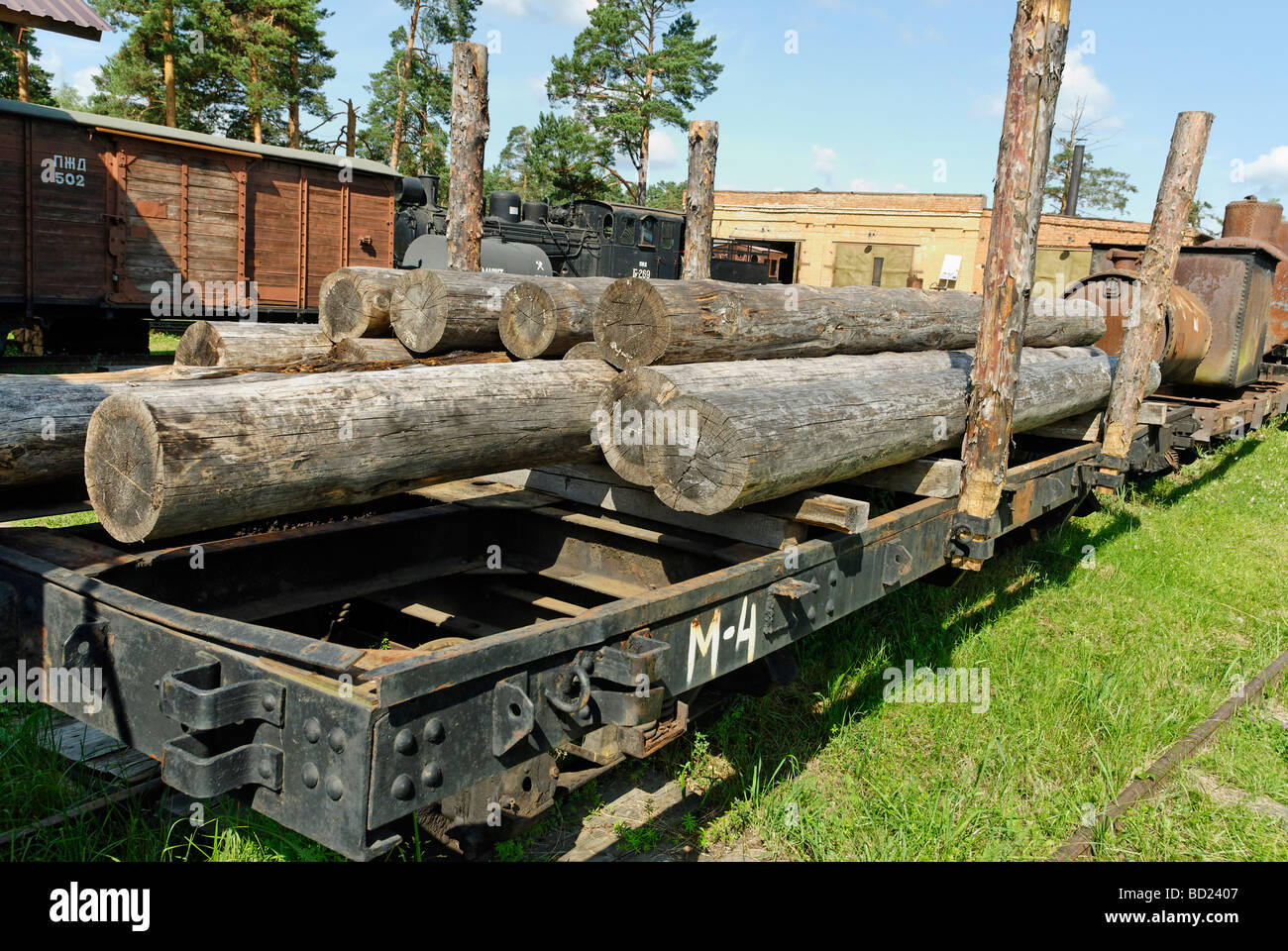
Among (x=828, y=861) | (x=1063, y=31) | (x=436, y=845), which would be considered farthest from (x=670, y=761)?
(x=1063, y=31)

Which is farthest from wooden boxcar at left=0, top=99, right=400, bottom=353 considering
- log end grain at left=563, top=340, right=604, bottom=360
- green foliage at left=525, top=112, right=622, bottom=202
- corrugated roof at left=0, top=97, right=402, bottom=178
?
green foliage at left=525, top=112, right=622, bottom=202

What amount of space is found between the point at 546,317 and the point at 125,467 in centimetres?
204

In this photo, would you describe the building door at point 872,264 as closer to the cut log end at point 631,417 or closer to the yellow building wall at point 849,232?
the yellow building wall at point 849,232

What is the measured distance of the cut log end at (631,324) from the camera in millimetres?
3711

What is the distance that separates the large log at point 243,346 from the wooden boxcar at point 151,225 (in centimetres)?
1000

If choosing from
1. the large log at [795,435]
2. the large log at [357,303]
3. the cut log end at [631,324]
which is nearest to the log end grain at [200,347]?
the large log at [357,303]

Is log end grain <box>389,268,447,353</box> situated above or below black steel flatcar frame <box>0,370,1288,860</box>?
above

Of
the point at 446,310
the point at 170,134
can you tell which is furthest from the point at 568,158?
the point at 446,310

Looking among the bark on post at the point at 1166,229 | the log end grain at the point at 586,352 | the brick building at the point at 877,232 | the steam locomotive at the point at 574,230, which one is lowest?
the log end grain at the point at 586,352

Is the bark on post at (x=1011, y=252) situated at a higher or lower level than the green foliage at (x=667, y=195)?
lower

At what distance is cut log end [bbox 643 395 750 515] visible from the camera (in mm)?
2949

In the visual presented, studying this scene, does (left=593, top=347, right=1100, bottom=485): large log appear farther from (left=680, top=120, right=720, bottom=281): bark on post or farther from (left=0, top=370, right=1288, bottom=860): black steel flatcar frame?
(left=680, top=120, right=720, bottom=281): bark on post

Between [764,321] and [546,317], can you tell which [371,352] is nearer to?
[546,317]
